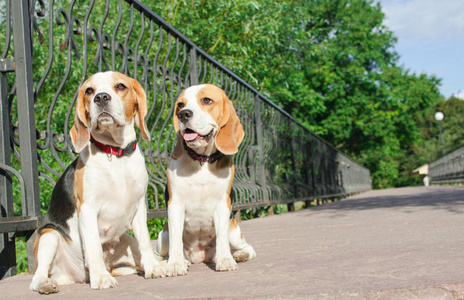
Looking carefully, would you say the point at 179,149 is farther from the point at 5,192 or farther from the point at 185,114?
the point at 5,192

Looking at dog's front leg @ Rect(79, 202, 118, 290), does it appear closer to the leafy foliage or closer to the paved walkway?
the paved walkway

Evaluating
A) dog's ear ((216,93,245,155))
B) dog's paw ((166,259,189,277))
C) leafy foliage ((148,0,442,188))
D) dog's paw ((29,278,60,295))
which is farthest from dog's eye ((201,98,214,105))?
leafy foliage ((148,0,442,188))

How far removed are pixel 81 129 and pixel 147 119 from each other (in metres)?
1.69

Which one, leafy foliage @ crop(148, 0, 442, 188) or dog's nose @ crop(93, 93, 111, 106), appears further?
leafy foliage @ crop(148, 0, 442, 188)

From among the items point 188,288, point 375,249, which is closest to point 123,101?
point 188,288

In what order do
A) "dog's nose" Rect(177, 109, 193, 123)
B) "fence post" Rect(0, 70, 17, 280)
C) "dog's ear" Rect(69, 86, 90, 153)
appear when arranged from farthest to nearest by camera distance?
"dog's nose" Rect(177, 109, 193, 123) → "fence post" Rect(0, 70, 17, 280) → "dog's ear" Rect(69, 86, 90, 153)

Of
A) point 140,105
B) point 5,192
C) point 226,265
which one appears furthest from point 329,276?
point 5,192

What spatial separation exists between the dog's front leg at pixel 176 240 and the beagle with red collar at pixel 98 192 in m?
0.09

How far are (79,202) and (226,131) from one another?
3.45ft

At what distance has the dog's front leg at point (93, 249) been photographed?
2311 millimetres

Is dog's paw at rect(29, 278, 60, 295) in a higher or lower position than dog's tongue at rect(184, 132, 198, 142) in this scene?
lower

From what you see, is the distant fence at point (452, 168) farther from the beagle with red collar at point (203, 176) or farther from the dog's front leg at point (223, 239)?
the dog's front leg at point (223, 239)

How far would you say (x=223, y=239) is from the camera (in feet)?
9.21

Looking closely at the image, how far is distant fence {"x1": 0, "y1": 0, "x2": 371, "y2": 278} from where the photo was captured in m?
2.80
